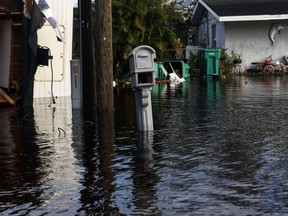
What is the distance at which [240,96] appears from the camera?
19.3m

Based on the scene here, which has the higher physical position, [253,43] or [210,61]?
[253,43]

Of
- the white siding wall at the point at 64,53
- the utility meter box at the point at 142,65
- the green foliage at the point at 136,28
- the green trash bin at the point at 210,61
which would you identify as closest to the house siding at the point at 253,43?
the green trash bin at the point at 210,61

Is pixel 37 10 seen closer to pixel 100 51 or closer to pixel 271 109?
pixel 100 51

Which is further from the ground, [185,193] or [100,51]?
[100,51]

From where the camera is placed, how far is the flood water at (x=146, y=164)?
6150 millimetres

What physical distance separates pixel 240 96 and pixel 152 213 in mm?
13868

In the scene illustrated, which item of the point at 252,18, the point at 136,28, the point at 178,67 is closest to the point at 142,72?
the point at 136,28

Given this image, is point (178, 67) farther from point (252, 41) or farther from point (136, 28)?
point (252, 41)

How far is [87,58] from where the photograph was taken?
1359 cm

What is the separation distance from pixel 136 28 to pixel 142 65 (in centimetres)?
2022

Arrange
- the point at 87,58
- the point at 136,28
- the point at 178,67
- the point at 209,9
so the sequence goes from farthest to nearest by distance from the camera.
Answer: the point at 209,9, the point at 178,67, the point at 136,28, the point at 87,58

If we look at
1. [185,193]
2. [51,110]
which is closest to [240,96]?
[51,110]

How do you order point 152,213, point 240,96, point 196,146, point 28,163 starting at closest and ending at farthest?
point 152,213 < point 28,163 < point 196,146 < point 240,96

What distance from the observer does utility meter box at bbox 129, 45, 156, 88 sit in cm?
1016
